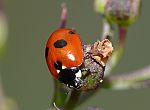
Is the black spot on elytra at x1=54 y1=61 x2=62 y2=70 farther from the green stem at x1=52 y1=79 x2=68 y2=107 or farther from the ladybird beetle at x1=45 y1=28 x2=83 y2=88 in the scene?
the green stem at x1=52 y1=79 x2=68 y2=107

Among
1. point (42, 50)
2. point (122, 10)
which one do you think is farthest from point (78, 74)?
point (42, 50)

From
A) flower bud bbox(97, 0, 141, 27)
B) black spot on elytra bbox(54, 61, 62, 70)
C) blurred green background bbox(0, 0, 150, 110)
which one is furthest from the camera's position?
blurred green background bbox(0, 0, 150, 110)

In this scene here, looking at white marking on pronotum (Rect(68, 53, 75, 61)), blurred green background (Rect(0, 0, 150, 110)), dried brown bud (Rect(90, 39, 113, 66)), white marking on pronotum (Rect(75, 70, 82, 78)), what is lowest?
blurred green background (Rect(0, 0, 150, 110))

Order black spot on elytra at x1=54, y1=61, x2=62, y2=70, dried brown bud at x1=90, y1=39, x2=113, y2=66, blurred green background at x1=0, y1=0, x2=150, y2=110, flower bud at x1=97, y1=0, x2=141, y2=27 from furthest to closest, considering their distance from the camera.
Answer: blurred green background at x1=0, y1=0, x2=150, y2=110 → flower bud at x1=97, y1=0, x2=141, y2=27 → black spot on elytra at x1=54, y1=61, x2=62, y2=70 → dried brown bud at x1=90, y1=39, x2=113, y2=66

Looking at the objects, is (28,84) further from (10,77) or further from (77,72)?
(77,72)

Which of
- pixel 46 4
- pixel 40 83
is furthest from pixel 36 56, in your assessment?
pixel 46 4

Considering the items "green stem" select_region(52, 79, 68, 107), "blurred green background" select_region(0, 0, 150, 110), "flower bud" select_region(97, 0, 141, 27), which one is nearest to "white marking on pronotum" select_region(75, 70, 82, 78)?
"green stem" select_region(52, 79, 68, 107)
